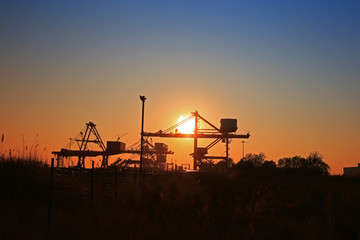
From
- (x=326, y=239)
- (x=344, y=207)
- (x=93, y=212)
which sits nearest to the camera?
(x=326, y=239)

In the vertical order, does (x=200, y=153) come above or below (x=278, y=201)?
above

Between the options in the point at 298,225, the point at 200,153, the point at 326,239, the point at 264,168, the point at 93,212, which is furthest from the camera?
the point at 200,153

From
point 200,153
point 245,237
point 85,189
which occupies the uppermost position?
point 200,153

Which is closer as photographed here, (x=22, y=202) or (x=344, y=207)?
(x=22, y=202)

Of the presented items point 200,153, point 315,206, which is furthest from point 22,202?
point 200,153

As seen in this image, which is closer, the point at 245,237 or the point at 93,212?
the point at 245,237

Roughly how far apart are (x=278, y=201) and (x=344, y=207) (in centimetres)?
259

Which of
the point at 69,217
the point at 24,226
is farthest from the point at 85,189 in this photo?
the point at 24,226

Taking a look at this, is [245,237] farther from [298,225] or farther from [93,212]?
[93,212]

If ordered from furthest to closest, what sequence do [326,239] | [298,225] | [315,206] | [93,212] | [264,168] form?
1. [264,168]
2. [315,206]
3. [93,212]
4. [298,225]
5. [326,239]

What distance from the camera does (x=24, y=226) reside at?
10805mm

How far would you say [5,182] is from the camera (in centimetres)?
1434

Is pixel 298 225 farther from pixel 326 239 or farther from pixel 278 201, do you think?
pixel 278 201

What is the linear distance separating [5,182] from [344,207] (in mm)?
13135
